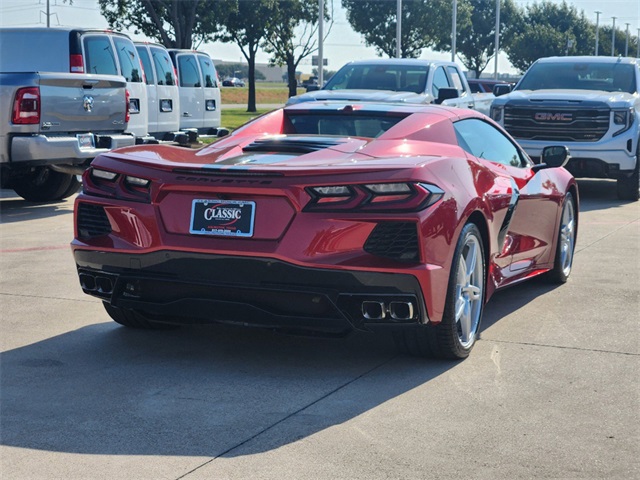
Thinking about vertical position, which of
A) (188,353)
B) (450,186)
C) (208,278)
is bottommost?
(188,353)

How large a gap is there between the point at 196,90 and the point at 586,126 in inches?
376

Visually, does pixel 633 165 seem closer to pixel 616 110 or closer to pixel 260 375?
pixel 616 110

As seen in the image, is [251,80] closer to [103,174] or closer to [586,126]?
[586,126]

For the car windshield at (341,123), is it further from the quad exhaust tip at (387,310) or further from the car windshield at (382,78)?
the car windshield at (382,78)

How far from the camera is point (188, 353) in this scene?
6039 millimetres

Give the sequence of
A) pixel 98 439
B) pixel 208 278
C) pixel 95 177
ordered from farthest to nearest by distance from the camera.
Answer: pixel 95 177 → pixel 208 278 → pixel 98 439

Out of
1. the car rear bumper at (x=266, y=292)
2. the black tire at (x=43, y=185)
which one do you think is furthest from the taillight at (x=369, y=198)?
the black tire at (x=43, y=185)

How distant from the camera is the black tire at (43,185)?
46.0 ft

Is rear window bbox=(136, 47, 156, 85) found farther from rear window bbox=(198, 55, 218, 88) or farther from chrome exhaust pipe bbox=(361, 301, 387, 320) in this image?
chrome exhaust pipe bbox=(361, 301, 387, 320)

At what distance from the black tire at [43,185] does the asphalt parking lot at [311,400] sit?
259 inches

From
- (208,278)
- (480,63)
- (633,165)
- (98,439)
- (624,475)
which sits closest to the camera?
(624,475)

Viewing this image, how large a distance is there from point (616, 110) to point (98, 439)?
12.2m

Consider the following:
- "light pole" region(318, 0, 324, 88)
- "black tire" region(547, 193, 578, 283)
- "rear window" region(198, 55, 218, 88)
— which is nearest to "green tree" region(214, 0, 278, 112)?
"light pole" region(318, 0, 324, 88)

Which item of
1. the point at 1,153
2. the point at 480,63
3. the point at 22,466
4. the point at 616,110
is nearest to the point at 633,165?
the point at 616,110
